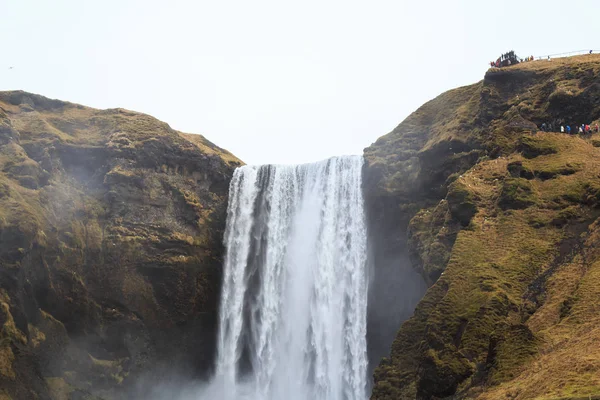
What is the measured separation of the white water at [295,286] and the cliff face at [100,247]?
1.99 meters

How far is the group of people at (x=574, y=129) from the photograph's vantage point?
33.5 metres

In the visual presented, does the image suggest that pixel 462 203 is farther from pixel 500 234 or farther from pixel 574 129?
pixel 574 129

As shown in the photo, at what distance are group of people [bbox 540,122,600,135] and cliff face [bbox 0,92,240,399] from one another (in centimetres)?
2784

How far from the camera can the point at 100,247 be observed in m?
44.0

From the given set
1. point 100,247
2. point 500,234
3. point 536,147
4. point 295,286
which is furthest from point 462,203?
point 100,247

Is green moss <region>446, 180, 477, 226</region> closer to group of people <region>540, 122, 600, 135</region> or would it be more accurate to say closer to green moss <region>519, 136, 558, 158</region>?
green moss <region>519, 136, 558, 158</region>

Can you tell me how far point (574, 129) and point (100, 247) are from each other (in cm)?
3442

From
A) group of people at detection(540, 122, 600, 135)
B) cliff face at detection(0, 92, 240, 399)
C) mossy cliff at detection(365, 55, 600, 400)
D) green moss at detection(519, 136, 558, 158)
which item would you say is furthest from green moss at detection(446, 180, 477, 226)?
cliff face at detection(0, 92, 240, 399)

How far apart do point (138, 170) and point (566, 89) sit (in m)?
33.0

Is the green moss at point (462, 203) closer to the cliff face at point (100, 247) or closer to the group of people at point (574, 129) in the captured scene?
the group of people at point (574, 129)

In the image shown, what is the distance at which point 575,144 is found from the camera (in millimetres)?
32344

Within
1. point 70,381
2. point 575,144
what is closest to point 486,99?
point 575,144

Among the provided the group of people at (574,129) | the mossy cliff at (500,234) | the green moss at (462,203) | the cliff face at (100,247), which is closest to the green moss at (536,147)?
the mossy cliff at (500,234)

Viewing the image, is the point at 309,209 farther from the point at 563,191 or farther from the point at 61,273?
the point at 563,191
